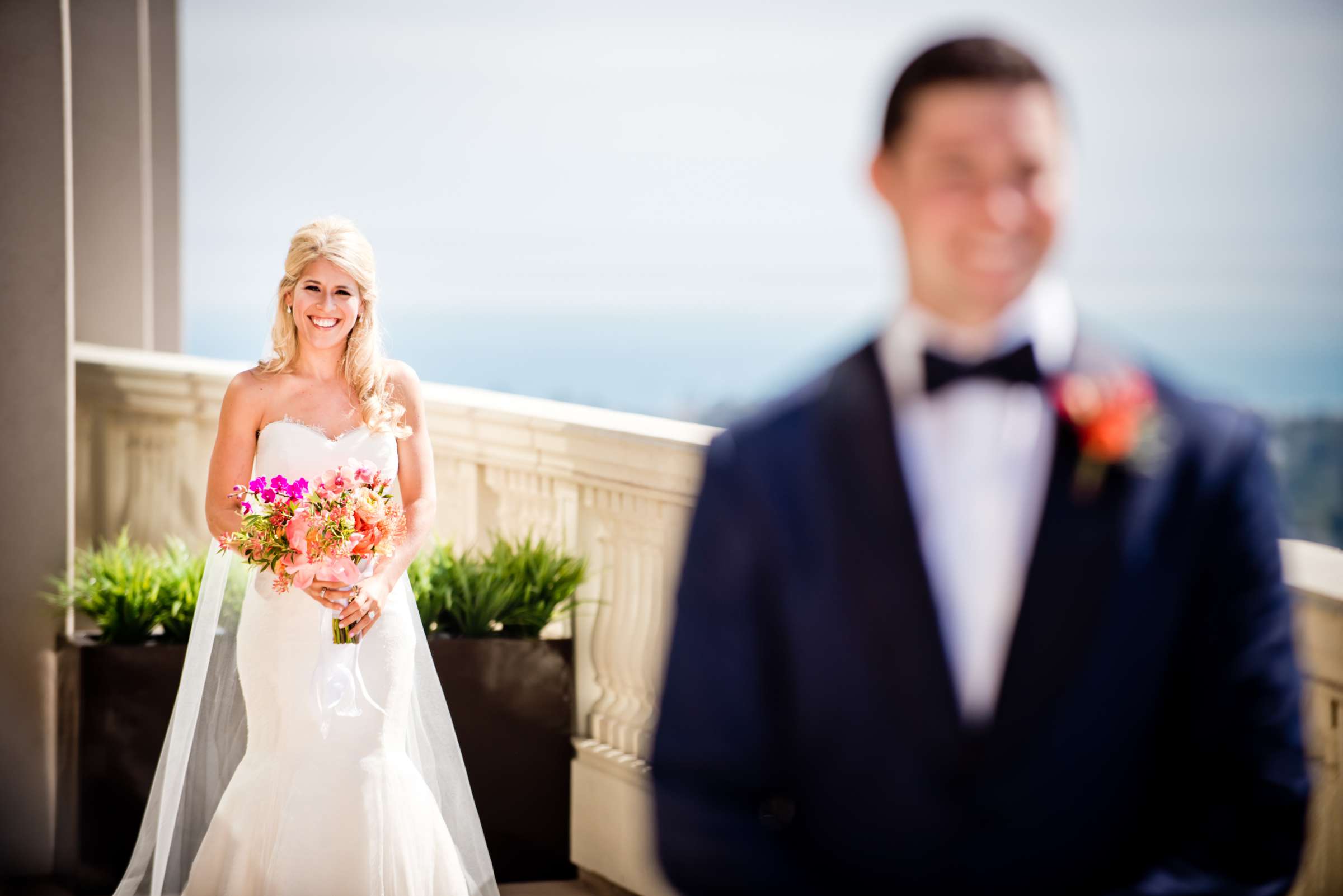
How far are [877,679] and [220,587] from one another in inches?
136

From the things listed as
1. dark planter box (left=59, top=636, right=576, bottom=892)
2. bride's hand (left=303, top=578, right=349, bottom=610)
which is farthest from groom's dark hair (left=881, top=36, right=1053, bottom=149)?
dark planter box (left=59, top=636, right=576, bottom=892)

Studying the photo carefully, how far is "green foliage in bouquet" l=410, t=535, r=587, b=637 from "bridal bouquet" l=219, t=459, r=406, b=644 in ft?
4.13

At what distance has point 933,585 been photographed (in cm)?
135

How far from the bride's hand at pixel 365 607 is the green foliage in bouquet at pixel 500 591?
106 centimetres

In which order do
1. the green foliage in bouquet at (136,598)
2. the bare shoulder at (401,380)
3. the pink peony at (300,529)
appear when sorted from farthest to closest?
the green foliage in bouquet at (136,598) → the bare shoulder at (401,380) → the pink peony at (300,529)

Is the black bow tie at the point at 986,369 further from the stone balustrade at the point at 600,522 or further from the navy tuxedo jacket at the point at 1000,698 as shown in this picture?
the stone balustrade at the point at 600,522

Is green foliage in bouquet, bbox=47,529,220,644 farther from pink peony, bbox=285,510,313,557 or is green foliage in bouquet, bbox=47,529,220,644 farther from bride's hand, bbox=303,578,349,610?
pink peony, bbox=285,510,313,557

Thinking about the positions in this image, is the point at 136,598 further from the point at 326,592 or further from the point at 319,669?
the point at 326,592

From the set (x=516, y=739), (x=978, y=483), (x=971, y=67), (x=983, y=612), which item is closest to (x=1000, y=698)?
(x=983, y=612)

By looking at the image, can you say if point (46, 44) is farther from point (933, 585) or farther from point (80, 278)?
point (933, 585)

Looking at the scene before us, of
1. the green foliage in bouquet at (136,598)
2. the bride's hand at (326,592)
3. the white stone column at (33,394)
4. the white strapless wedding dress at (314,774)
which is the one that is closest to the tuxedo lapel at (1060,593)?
the bride's hand at (326,592)

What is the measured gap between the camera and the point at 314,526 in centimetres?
379

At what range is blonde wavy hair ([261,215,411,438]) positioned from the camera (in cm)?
408

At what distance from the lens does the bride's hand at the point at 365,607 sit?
4.00 metres
